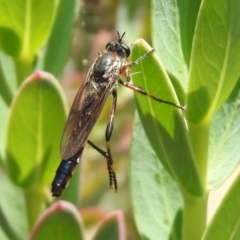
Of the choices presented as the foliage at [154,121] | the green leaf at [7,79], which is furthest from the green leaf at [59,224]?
the green leaf at [7,79]

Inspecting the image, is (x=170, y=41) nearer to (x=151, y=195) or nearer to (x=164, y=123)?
(x=164, y=123)

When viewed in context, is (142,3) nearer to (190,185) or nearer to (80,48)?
(80,48)

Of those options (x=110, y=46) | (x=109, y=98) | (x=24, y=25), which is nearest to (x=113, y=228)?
(x=24, y=25)

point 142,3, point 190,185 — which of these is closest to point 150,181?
point 190,185

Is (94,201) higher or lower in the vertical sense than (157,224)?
lower

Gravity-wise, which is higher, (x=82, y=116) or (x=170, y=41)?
(x=170, y=41)

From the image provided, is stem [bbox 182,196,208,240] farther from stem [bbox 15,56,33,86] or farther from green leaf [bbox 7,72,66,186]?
stem [bbox 15,56,33,86]

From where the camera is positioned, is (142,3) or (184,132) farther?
(142,3)
